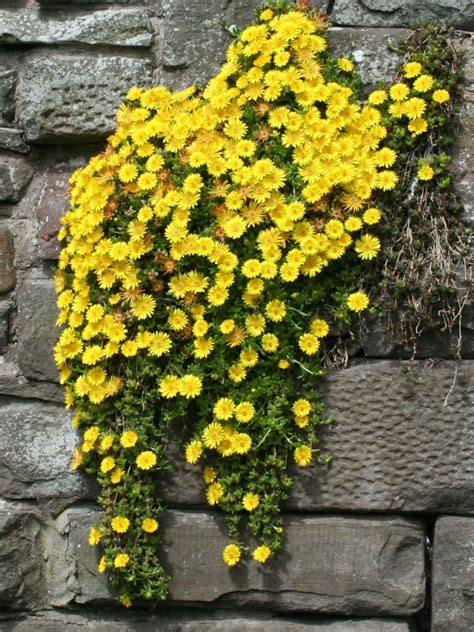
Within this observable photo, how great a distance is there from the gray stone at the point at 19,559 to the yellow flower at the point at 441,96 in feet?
5.55

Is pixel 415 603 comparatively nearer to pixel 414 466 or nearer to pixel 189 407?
pixel 414 466

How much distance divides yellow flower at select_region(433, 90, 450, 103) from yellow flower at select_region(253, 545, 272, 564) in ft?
4.35

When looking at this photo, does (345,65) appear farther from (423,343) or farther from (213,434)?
(213,434)

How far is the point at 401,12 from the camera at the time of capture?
2.75m

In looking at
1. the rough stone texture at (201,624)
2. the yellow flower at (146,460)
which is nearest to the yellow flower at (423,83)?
the yellow flower at (146,460)

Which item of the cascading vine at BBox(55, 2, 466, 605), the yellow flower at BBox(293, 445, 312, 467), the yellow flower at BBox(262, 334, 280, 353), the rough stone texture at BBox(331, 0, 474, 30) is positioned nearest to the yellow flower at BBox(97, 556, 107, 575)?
the cascading vine at BBox(55, 2, 466, 605)

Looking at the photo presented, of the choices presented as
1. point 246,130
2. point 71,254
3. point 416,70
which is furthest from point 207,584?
point 416,70

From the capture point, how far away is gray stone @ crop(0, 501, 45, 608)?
2.80 m

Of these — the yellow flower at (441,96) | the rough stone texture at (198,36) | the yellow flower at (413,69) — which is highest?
the rough stone texture at (198,36)

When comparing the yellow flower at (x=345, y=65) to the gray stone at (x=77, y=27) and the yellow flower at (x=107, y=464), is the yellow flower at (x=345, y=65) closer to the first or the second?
the gray stone at (x=77, y=27)

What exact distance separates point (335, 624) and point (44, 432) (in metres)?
1.03

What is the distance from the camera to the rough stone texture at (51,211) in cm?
283

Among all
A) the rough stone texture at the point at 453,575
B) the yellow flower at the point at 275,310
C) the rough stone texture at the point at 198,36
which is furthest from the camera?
the rough stone texture at the point at 198,36

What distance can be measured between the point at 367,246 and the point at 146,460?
2.78 ft
